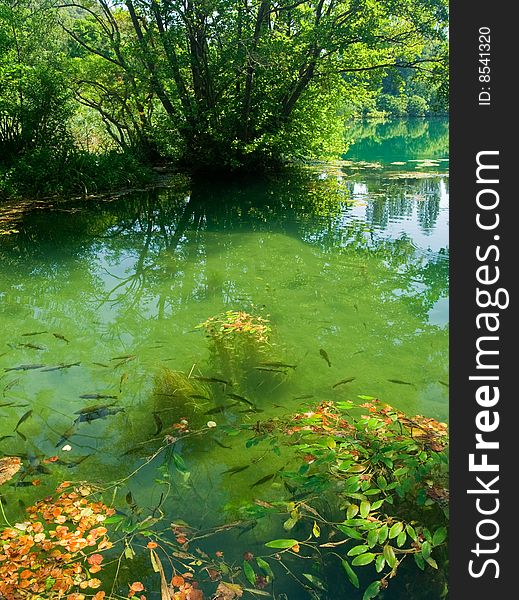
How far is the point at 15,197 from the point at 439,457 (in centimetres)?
1147

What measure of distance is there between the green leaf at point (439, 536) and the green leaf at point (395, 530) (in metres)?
0.18

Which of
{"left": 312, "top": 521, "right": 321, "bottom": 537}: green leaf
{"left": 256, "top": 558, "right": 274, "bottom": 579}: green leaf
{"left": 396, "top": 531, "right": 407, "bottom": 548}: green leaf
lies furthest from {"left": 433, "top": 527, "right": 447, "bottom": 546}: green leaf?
{"left": 256, "top": 558, "right": 274, "bottom": 579}: green leaf

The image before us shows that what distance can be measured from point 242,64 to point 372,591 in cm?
1359

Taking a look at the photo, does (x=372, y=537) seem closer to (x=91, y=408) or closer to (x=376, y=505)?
(x=376, y=505)

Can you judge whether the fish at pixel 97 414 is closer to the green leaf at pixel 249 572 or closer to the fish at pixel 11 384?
the fish at pixel 11 384

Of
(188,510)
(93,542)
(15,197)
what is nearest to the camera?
(93,542)

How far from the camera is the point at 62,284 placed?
720 cm

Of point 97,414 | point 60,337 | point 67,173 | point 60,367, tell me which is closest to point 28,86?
point 67,173

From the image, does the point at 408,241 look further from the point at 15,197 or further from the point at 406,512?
the point at 15,197

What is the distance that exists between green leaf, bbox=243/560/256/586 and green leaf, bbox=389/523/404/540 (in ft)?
2.42

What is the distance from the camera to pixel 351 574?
255 centimetres

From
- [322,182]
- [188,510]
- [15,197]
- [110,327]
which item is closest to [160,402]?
[188,510]

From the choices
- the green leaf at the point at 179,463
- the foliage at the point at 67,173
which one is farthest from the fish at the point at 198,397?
the foliage at the point at 67,173

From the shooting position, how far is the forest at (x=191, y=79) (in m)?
12.3
